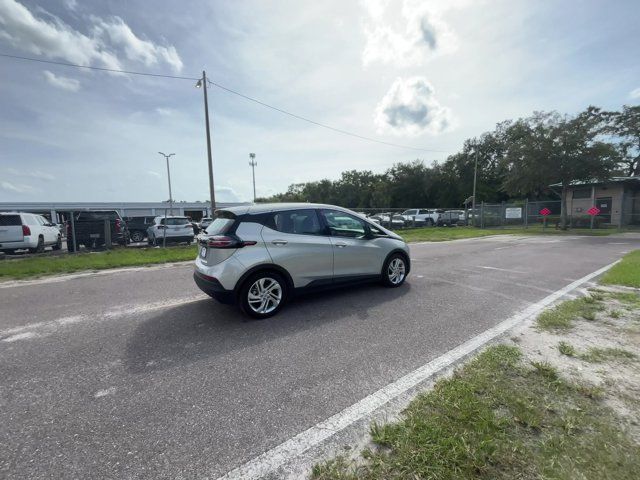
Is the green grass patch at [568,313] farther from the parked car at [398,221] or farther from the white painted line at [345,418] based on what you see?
the parked car at [398,221]

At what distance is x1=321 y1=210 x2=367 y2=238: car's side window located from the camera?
5.23m

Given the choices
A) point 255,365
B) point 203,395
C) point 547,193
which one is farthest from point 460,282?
point 547,193

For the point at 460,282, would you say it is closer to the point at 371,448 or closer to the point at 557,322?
the point at 557,322

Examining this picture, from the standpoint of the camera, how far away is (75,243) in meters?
12.0

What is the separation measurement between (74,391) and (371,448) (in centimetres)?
258

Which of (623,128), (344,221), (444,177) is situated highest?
(623,128)

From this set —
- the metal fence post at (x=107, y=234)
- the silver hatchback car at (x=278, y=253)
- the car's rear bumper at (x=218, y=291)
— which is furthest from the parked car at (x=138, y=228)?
the car's rear bumper at (x=218, y=291)

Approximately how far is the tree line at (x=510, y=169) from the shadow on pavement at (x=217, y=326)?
79.3 ft

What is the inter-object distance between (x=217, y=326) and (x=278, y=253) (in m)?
1.30

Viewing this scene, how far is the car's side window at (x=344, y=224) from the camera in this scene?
17.2ft

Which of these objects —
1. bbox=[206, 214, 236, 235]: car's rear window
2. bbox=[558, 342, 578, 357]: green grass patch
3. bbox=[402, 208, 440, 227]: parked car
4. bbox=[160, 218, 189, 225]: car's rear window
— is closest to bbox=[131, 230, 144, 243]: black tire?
bbox=[160, 218, 189, 225]: car's rear window

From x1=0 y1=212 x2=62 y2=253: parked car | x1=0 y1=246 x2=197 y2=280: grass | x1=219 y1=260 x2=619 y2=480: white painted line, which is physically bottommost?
x1=219 y1=260 x2=619 y2=480: white painted line

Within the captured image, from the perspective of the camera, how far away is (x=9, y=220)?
11023mm

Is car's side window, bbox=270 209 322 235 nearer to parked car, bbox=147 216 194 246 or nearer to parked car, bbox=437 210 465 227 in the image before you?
parked car, bbox=147 216 194 246
